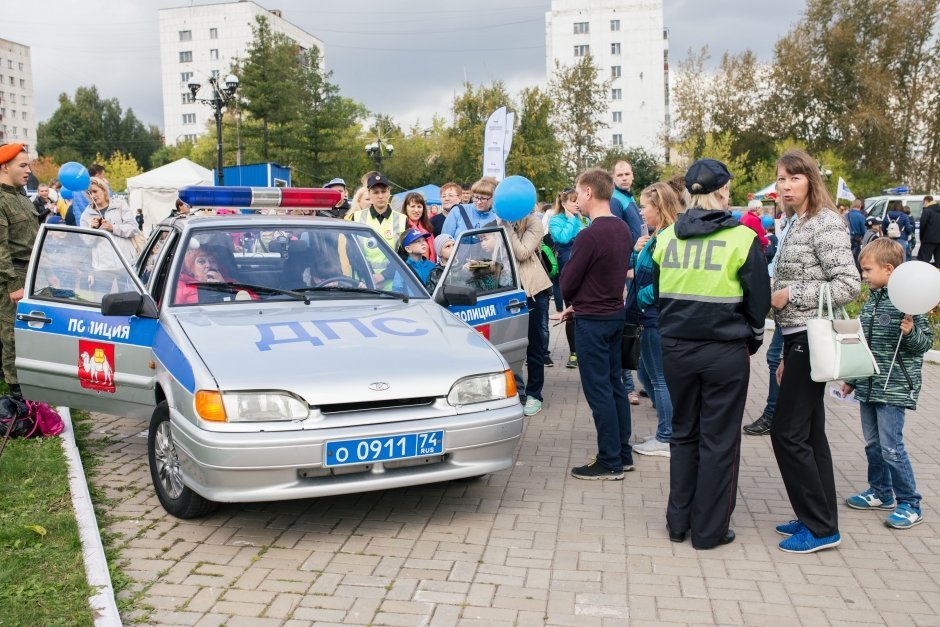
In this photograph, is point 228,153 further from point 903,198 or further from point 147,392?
point 147,392

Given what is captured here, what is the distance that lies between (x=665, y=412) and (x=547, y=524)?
1.89 meters

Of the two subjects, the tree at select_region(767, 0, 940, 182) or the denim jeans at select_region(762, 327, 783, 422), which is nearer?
the denim jeans at select_region(762, 327, 783, 422)

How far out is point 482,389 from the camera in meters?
4.88

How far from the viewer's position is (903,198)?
972 inches

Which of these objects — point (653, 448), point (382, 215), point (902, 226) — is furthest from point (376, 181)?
point (902, 226)

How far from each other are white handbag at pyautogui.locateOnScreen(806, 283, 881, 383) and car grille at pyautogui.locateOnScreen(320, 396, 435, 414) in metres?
1.96

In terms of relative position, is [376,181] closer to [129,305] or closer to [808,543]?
[129,305]

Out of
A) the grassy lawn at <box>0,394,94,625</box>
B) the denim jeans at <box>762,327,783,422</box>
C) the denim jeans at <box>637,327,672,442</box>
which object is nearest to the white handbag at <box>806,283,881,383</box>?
the denim jeans at <box>637,327,672,442</box>

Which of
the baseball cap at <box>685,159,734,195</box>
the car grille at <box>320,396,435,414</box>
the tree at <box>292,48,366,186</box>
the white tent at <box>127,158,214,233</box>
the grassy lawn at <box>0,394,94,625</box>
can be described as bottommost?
the grassy lawn at <box>0,394,94,625</box>

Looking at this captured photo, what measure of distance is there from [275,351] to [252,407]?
1.34 feet

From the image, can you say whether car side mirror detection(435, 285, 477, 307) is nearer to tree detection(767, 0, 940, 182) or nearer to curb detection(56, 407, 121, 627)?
curb detection(56, 407, 121, 627)

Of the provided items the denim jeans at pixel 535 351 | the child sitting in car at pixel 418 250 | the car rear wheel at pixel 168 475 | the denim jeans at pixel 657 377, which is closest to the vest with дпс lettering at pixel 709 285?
the denim jeans at pixel 657 377

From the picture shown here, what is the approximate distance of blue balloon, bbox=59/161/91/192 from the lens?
1147 centimetres

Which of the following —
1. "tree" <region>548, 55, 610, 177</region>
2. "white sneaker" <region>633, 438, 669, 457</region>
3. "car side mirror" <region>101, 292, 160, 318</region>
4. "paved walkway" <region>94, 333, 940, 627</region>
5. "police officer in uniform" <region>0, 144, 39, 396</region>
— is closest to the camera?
"paved walkway" <region>94, 333, 940, 627</region>
